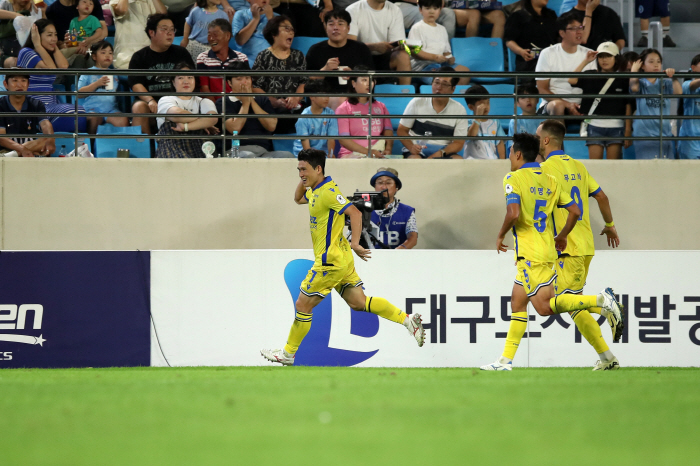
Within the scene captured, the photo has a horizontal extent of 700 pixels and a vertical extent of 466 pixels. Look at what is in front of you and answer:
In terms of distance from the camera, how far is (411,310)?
32.3 ft

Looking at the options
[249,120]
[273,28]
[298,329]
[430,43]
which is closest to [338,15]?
[273,28]

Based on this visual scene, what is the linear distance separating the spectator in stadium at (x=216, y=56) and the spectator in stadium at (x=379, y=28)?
2.02m

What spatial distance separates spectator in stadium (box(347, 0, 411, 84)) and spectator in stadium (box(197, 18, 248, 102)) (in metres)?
2.02

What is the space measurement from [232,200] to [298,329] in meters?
3.11

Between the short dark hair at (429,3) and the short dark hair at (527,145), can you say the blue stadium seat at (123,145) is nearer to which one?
the short dark hair at (429,3)

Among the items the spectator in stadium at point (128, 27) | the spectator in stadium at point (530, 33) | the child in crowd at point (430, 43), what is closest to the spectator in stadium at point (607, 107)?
the spectator in stadium at point (530, 33)

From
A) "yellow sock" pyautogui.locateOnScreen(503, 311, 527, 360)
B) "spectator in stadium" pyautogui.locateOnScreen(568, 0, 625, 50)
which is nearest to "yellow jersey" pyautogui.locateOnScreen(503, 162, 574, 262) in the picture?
"yellow sock" pyautogui.locateOnScreen(503, 311, 527, 360)

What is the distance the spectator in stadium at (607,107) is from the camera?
1171 centimetres

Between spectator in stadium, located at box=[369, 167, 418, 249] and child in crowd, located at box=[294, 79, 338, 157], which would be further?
child in crowd, located at box=[294, 79, 338, 157]

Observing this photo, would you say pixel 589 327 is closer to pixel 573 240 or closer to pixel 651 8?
pixel 573 240

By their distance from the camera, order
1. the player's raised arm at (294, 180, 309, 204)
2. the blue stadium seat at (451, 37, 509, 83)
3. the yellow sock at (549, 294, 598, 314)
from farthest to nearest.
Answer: the blue stadium seat at (451, 37, 509, 83) < the player's raised arm at (294, 180, 309, 204) < the yellow sock at (549, 294, 598, 314)

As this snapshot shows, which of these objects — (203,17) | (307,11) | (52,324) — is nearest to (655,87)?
(307,11)

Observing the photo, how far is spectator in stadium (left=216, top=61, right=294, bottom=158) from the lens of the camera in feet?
37.8

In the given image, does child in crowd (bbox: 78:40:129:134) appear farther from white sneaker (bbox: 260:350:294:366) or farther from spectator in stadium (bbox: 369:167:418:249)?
white sneaker (bbox: 260:350:294:366)
